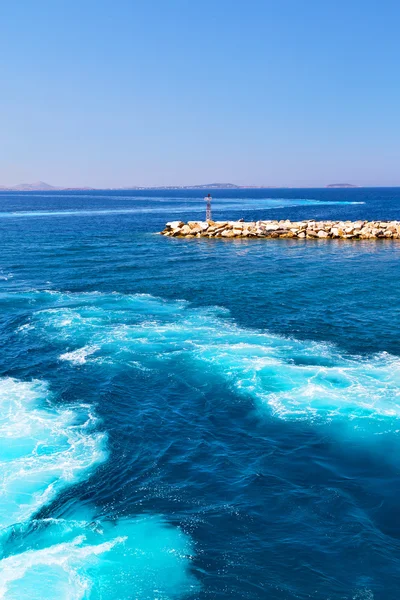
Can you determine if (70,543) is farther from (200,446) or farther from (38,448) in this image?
(200,446)

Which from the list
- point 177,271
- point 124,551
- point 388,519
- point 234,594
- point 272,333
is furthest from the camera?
point 177,271

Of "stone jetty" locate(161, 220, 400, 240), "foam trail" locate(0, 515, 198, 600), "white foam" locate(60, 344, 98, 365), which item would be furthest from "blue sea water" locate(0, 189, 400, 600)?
"stone jetty" locate(161, 220, 400, 240)

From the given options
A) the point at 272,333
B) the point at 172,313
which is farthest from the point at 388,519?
the point at 172,313

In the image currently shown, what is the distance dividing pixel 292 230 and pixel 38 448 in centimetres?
6786

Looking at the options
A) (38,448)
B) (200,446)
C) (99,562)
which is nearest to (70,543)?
(99,562)

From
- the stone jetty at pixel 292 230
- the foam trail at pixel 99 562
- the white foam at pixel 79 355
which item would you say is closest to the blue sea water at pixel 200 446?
the foam trail at pixel 99 562

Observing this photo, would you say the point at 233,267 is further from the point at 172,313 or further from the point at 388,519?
the point at 388,519

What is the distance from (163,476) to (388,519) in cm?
801

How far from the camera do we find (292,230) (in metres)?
81.3

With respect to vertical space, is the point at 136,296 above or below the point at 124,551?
above

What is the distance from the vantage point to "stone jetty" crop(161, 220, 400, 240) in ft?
257

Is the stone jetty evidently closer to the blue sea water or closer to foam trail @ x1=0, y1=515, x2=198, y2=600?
the blue sea water

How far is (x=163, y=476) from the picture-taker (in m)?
18.1

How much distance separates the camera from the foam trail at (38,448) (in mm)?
16984
